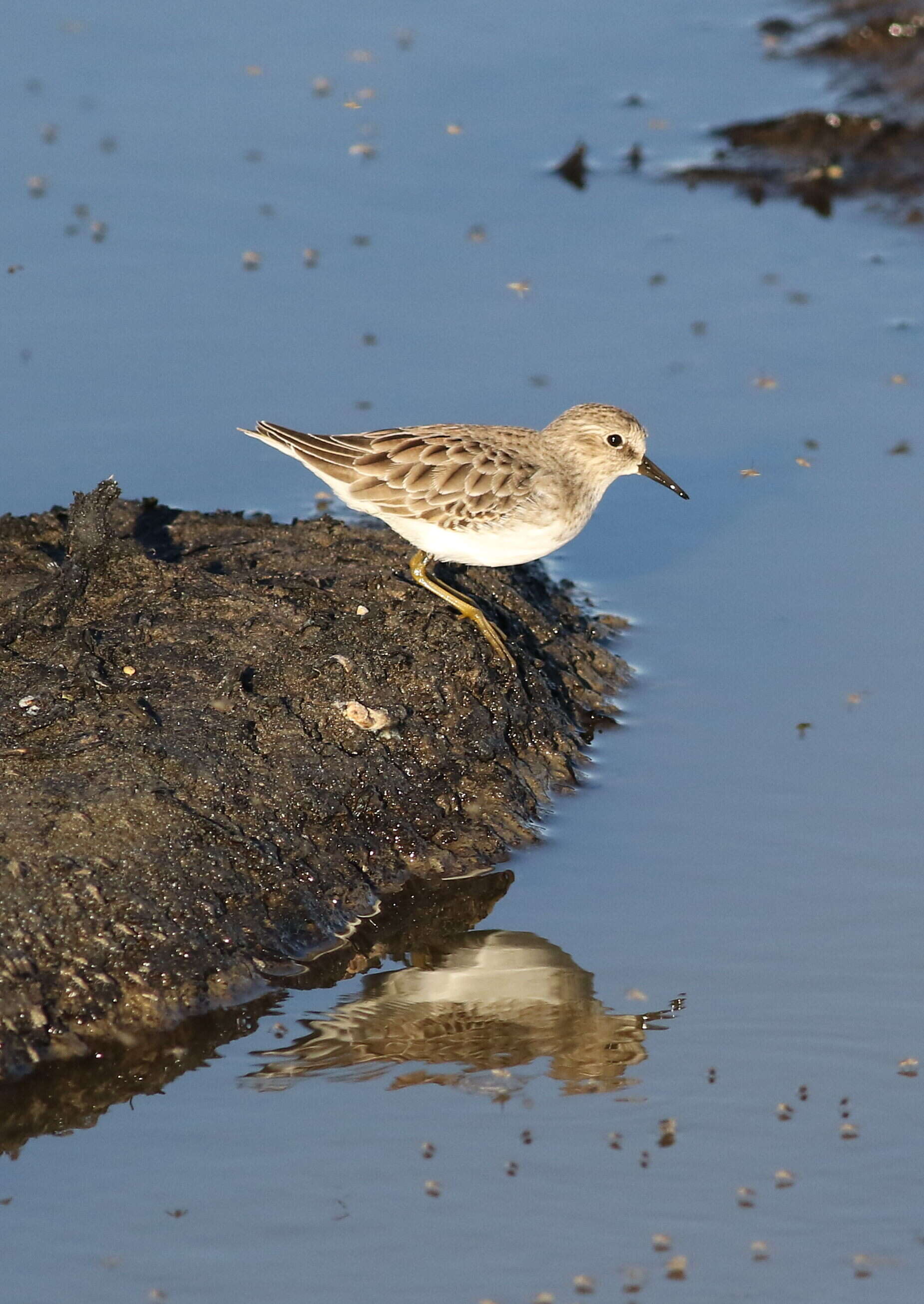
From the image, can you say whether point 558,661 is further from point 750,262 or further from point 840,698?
point 750,262

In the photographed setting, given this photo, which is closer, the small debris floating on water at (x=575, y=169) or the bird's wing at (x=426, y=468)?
the bird's wing at (x=426, y=468)

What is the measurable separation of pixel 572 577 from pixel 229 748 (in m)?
→ 3.25

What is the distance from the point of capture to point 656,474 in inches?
340

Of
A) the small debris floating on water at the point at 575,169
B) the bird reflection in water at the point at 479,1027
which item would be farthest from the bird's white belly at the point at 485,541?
the small debris floating on water at the point at 575,169

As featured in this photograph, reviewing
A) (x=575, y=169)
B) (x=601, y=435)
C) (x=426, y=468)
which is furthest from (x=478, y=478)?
(x=575, y=169)

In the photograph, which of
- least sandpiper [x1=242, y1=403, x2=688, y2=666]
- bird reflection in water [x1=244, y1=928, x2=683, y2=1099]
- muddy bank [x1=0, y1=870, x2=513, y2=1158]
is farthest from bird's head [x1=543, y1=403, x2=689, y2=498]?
bird reflection in water [x1=244, y1=928, x2=683, y2=1099]

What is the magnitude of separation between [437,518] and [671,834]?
1.70 m

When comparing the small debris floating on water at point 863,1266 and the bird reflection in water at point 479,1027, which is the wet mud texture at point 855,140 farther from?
the small debris floating on water at point 863,1266

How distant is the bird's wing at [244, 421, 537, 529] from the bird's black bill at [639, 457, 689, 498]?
60 cm

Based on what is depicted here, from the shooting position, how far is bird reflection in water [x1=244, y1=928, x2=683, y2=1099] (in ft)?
20.4

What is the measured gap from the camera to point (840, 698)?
8.64 meters

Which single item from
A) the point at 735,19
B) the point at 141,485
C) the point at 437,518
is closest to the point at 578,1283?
the point at 437,518

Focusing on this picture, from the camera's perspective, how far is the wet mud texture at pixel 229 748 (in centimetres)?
644

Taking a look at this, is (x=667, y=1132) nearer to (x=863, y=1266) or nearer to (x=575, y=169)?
(x=863, y=1266)
